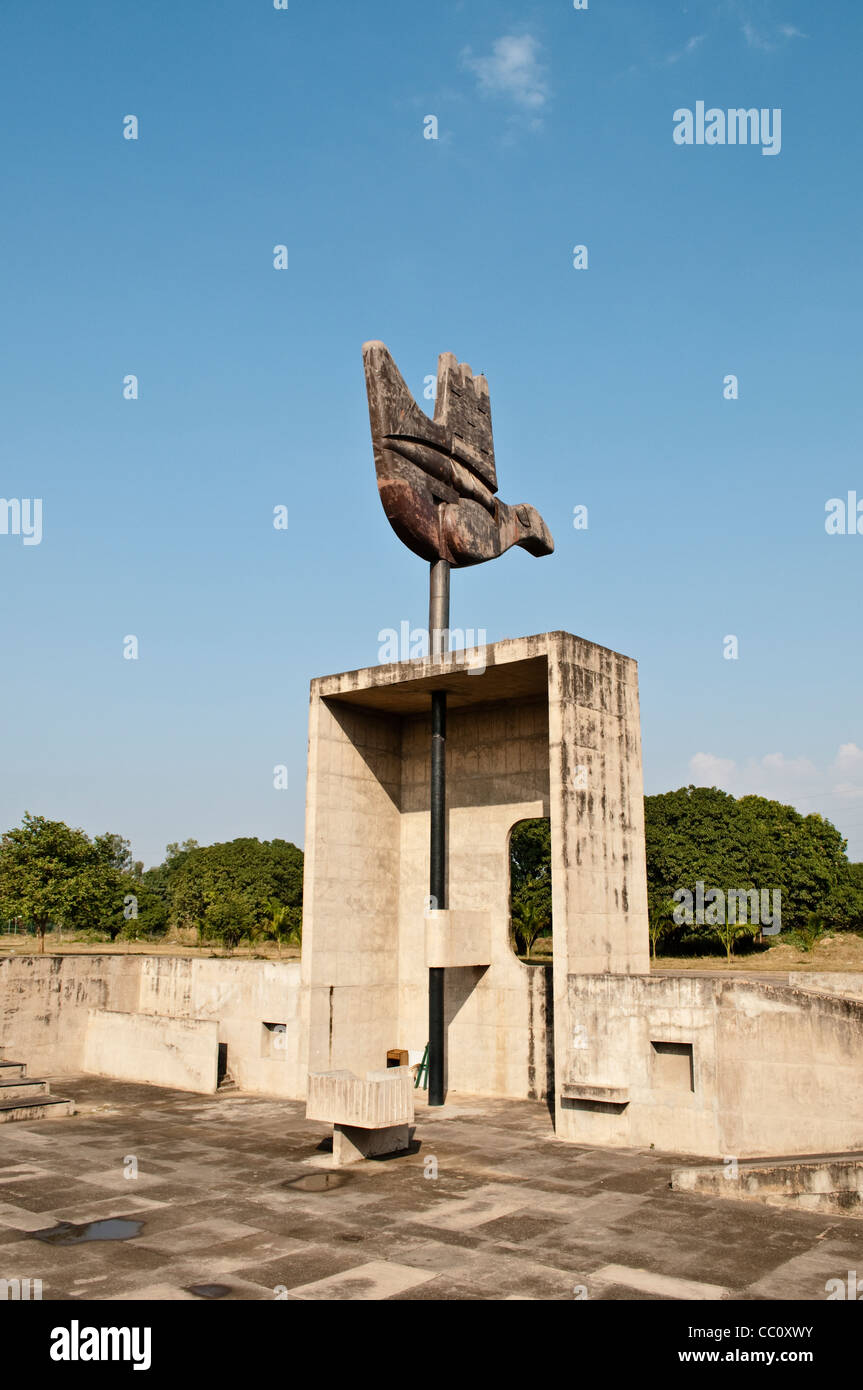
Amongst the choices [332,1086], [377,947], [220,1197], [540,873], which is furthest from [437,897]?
[540,873]

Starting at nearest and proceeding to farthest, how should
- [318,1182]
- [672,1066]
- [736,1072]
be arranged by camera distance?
[318,1182]
[736,1072]
[672,1066]

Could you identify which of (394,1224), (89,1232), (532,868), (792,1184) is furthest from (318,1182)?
(532,868)

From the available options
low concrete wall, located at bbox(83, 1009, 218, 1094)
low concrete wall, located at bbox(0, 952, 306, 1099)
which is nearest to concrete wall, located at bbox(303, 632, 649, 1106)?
low concrete wall, located at bbox(0, 952, 306, 1099)

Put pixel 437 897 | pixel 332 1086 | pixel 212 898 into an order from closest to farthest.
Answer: pixel 332 1086
pixel 437 897
pixel 212 898

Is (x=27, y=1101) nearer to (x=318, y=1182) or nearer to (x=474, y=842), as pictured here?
(x=318, y=1182)

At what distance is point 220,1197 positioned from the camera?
37.5ft

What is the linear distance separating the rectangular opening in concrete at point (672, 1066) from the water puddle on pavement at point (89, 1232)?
7.07 metres

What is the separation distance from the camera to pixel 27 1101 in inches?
666

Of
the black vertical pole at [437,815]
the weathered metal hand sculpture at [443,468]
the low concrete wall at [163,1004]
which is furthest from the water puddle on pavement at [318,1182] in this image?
the weathered metal hand sculpture at [443,468]

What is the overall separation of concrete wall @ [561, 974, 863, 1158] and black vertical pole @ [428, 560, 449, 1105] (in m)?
3.71

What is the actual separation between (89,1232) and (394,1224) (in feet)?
9.86

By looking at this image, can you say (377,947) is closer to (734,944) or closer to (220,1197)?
(220,1197)

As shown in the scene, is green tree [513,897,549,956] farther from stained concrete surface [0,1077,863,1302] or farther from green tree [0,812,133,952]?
stained concrete surface [0,1077,863,1302]
